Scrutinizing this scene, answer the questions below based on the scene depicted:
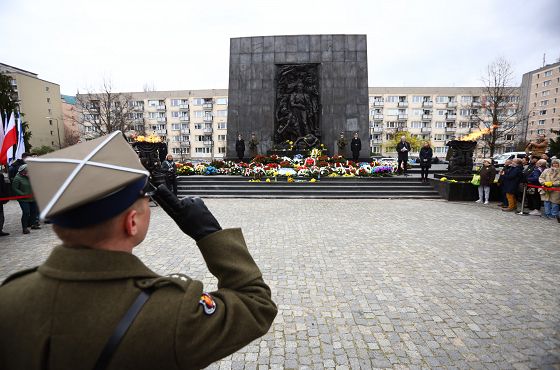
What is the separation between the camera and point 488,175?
11.8 m

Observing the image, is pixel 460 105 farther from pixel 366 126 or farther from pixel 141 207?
pixel 141 207

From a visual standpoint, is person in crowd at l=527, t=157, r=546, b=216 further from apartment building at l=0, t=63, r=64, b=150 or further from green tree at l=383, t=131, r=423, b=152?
apartment building at l=0, t=63, r=64, b=150

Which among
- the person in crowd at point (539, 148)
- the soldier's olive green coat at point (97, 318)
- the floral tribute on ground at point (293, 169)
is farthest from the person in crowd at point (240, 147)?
the soldier's olive green coat at point (97, 318)

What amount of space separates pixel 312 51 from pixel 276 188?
1070cm

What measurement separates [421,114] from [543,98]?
93.8 ft

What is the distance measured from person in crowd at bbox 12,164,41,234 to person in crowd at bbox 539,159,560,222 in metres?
15.2

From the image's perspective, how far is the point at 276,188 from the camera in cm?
1412

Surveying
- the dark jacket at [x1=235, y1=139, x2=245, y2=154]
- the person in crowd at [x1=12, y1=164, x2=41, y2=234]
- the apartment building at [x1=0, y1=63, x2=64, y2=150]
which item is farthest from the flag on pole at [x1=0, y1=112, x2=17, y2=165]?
the apartment building at [x1=0, y1=63, x2=64, y2=150]

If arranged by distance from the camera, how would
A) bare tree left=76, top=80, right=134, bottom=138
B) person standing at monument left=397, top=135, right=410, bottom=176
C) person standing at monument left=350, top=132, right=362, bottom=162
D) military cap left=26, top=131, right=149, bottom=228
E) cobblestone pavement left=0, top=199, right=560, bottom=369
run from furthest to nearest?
bare tree left=76, top=80, right=134, bottom=138 < person standing at monument left=350, top=132, right=362, bottom=162 < person standing at monument left=397, top=135, right=410, bottom=176 < cobblestone pavement left=0, top=199, right=560, bottom=369 < military cap left=26, top=131, right=149, bottom=228

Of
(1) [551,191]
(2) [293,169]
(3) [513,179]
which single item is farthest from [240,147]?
(1) [551,191]

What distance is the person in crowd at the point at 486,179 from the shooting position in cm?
1169

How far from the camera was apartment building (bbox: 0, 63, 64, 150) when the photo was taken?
162 ft

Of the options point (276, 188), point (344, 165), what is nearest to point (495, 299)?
point (276, 188)

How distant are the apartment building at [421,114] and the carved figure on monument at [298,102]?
153 ft
